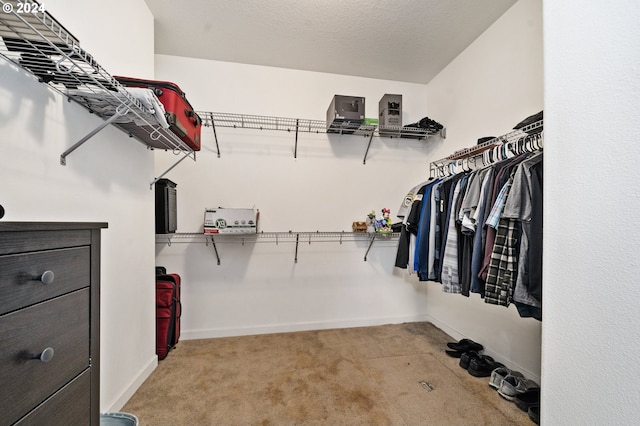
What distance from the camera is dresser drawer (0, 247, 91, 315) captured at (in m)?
0.49

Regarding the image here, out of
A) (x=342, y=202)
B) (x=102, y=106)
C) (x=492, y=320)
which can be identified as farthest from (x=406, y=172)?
(x=102, y=106)

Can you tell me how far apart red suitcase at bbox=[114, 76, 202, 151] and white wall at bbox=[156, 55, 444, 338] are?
2.79 ft

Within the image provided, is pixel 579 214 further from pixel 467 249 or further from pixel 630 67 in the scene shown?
pixel 467 249

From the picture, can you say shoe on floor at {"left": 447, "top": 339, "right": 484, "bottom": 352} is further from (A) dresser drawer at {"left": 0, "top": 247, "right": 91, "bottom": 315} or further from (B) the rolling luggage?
(A) dresser drawer at {"left": 0, "top": 247, "right": 91, "bottom": 315}

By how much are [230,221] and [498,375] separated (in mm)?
2207

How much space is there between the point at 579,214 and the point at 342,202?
2.02 m

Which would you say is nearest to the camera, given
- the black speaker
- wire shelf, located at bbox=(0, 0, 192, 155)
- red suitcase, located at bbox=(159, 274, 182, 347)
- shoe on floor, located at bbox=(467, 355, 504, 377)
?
wire shelf, located at bbox=(0, 0, 192, 155)

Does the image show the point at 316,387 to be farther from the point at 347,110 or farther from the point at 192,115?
the point at 347,110

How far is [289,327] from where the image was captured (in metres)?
2.53

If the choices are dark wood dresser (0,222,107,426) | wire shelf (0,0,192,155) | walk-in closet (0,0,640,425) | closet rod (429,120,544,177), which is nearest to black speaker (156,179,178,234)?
walk-in closet (0,0,640,425)

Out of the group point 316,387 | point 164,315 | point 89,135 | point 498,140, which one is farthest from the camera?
point 164,315

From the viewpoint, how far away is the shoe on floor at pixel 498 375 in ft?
5.45

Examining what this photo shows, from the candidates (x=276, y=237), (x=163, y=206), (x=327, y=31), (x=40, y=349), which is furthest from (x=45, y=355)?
(x=327, y=31)

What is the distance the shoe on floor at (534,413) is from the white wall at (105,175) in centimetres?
223
